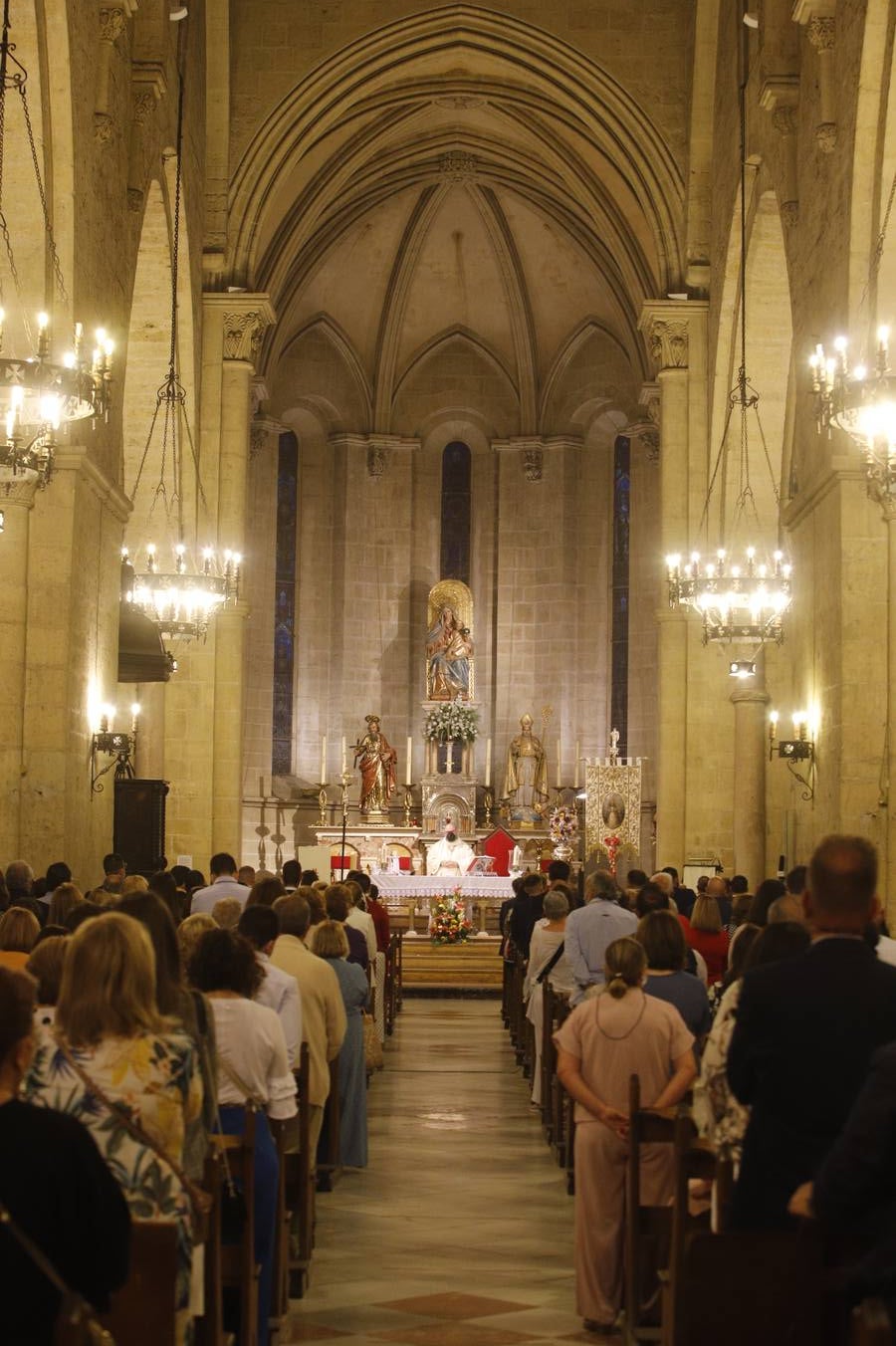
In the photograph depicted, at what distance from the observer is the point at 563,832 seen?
30.4 m

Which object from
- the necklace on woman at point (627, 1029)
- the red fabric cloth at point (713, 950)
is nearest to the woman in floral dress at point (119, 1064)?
the necklace on woman at point (627, 1029)

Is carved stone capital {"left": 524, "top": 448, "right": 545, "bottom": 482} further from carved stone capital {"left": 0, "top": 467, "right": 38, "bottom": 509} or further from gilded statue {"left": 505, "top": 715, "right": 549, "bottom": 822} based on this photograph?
carved stone capital {"left": 0, "top": 467, "right": 38, "bottom": 509}

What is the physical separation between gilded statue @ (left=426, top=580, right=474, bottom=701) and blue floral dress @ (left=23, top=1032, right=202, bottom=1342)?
27.7 m

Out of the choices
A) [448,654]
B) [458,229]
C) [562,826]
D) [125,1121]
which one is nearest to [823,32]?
[125,1121]

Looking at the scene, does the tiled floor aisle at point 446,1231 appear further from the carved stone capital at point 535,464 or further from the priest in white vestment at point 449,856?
the carved stone capital at point 535,464

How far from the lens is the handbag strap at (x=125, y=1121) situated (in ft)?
14.2

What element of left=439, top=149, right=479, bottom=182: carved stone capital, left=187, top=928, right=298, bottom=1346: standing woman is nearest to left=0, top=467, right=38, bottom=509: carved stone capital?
left=187, top=928, right=298, bottom=1346: standing woman

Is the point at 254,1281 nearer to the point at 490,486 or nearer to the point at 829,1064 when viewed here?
the point at 829,1064

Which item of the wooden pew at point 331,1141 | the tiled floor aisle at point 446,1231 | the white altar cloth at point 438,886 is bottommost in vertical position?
the tiled floor aisle at point 446,1231

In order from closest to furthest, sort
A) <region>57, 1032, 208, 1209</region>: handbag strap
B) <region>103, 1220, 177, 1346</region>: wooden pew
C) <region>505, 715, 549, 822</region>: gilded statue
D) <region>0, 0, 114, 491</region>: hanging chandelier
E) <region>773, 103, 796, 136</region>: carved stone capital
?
<region>103, 1220, 177, 1346</region>: wooden pew
<region>57, 1032, 208, 1209</region>: handbag strap
<region>0, 0, 114, 491</region>: hanging chandelier
<region>773, 103, 796, 136</region>: carved stone capital
<region>505, 715, 549, 822</region>: gilded statue

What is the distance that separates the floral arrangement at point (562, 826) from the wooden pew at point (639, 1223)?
23470 millimetres

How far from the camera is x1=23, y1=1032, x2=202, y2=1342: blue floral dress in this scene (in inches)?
172

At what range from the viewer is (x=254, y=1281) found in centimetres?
586

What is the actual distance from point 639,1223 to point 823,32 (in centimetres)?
1147
